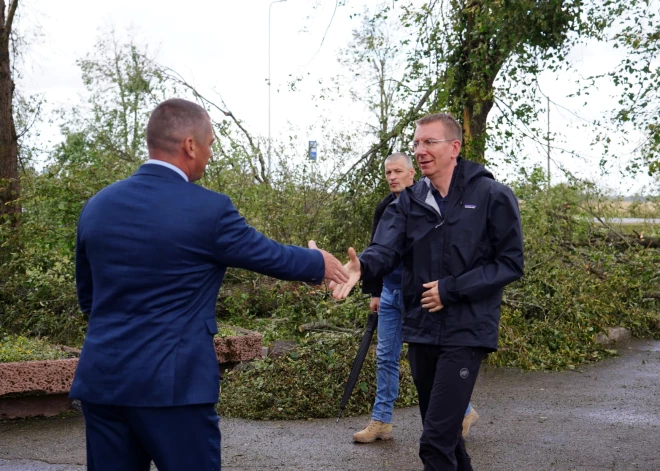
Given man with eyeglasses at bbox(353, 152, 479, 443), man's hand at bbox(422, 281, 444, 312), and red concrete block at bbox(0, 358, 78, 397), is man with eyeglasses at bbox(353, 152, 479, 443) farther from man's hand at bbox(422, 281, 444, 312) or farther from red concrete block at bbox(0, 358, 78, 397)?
red concrete block at bbox(0, 358, 78, 397)

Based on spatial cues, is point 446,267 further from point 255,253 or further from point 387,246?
point 255,253

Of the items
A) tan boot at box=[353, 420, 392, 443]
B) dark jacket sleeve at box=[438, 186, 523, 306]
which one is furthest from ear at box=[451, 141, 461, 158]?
tan boot at box=[353, 420, 392, 443]

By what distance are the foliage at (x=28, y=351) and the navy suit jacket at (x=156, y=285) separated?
473 cm

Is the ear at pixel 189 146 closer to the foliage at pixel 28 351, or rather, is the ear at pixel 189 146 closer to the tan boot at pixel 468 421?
the tan boot at pixel 468 421

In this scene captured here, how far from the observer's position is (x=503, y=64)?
39.9 ft

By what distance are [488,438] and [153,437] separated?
4.20m

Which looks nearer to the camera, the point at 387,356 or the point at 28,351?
the point at 387,356

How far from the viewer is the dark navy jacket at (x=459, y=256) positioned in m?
4.21

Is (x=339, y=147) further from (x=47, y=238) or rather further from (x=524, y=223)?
(x=47, y=238)

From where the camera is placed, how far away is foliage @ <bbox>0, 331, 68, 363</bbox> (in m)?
7.50

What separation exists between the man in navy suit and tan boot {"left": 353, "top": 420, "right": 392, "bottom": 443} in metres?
3.41

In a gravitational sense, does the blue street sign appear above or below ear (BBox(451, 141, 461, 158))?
above

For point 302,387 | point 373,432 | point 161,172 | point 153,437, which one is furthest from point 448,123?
point 302,387

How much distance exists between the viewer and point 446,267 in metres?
4.30
